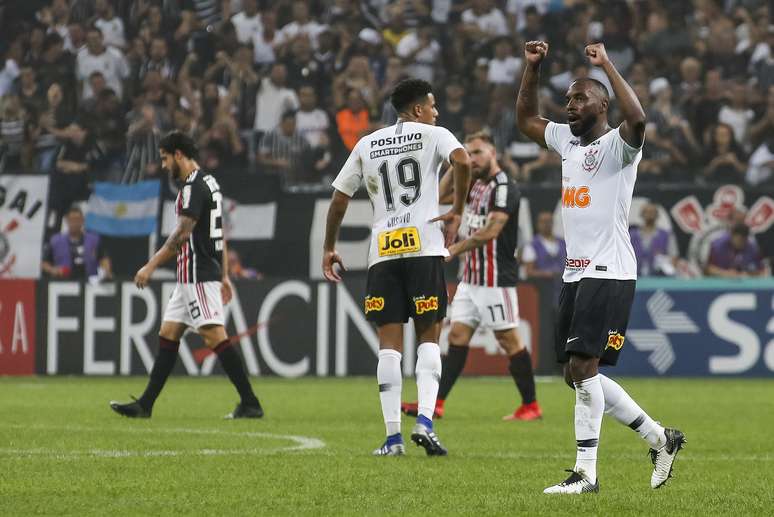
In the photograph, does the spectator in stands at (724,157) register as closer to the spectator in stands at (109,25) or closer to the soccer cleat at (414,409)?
the soccer cleat at (414,409)

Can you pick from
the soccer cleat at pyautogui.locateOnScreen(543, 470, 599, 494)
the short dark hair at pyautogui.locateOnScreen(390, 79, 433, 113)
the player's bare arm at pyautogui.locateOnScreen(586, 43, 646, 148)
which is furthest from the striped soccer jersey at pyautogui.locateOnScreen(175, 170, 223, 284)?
the soccer cleat at pyautogui.locateOnScreen(543, 470, 599, 494)

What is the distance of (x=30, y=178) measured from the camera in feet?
64.6

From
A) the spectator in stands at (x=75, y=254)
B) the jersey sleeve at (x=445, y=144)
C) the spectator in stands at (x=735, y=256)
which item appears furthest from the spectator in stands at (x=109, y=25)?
the jersey sleeve at (x=445, y=144)

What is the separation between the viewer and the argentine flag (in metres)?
19.4

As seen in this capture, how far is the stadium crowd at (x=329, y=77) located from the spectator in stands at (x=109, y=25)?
3cm

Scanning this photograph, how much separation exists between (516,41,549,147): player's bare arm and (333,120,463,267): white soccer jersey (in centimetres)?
119

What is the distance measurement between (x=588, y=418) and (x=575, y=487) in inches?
15.6

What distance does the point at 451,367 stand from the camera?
12.7m

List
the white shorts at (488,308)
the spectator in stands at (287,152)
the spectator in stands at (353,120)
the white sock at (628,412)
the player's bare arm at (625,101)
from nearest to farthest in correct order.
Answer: the player's bare arm at (625,101), the white sock at (628,412), the white shorts at (488,308), the spectator in stands at (287,152), the spectator in stands at (353,120)

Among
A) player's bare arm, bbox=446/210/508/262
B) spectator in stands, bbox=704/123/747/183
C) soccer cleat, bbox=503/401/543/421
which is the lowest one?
soccer cleat, bbox=503/401/543/421

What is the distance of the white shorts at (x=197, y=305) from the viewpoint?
12.4 m

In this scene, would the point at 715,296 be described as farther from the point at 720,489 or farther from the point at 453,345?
the point at 720,489

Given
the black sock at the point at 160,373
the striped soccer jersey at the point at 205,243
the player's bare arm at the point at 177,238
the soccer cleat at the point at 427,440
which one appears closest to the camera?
the soccer cleat at the point at 427,440

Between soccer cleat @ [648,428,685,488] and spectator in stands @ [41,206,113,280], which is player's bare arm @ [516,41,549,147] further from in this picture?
spectator in stands @ [41,206,113,280]
